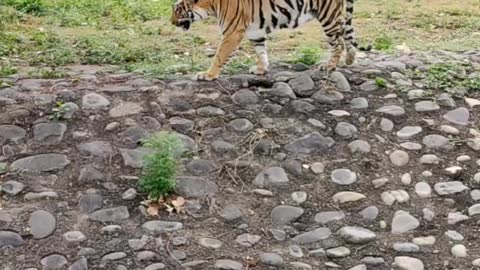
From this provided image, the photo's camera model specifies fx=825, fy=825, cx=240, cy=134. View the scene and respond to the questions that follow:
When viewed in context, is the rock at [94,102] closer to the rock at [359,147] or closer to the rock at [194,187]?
the rock at [194,187]

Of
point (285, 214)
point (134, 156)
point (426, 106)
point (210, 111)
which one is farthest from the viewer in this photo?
point (426, 106)

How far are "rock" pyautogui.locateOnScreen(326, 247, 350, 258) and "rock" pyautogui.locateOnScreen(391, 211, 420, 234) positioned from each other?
1.46 ft

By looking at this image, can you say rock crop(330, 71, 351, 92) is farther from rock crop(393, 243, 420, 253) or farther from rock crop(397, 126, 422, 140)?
rock crop(393, 243, 420, 253)

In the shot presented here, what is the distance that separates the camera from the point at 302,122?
6.45 m

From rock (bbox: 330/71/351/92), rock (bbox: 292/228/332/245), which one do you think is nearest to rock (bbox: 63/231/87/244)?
rock (bbox: 292/228/332/245)

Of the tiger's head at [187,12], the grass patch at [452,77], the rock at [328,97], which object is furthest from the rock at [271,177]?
the grass patch at [452,77]

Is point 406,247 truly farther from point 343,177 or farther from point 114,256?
point 114,256

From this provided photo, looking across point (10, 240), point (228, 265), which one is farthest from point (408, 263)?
point (10, 240)

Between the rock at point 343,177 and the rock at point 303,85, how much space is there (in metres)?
0.95

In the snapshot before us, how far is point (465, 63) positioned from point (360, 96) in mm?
1309

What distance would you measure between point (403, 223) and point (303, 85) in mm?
1669

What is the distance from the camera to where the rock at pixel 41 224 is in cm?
527

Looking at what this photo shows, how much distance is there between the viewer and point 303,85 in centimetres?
685

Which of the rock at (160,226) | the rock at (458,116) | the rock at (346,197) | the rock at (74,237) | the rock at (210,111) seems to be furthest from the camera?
the rock at (458,116)
